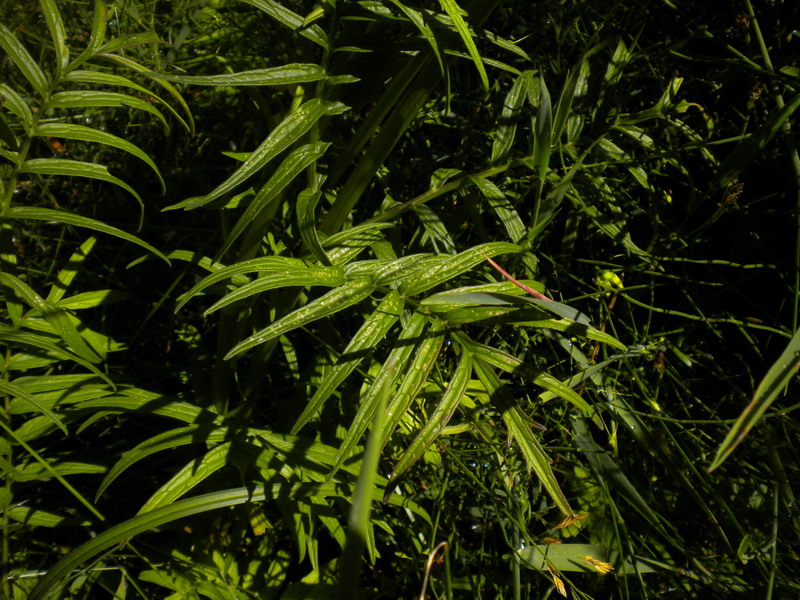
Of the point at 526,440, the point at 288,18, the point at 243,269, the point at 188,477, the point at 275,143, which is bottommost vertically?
the point at 188,477

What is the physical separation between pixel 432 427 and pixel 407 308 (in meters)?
0.21

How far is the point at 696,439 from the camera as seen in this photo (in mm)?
1020

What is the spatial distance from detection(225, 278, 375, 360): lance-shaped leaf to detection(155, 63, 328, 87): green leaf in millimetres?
268

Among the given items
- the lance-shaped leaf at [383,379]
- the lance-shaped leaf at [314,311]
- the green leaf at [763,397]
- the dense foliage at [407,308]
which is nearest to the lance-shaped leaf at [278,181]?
the dense foliage at [407,308]

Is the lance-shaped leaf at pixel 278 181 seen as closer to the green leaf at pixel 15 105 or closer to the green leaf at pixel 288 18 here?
the green leaf at pixel 288 18

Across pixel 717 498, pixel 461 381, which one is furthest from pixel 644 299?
pixel 461 381

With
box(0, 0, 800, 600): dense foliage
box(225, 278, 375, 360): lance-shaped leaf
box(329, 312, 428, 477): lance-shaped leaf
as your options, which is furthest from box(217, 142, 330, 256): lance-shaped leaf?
box(329, 312, 428, 477): lance-shaped leaf

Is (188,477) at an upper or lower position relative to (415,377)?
lower

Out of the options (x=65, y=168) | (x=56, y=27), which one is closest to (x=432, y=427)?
(x=65, y=168)

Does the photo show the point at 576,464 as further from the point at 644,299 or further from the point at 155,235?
the point at 155,235

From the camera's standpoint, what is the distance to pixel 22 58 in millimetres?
833

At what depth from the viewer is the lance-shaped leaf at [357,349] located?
717 millimetres

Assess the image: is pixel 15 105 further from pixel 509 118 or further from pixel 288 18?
pixel 509 118

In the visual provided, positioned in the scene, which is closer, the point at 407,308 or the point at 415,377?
the point at 415,377
